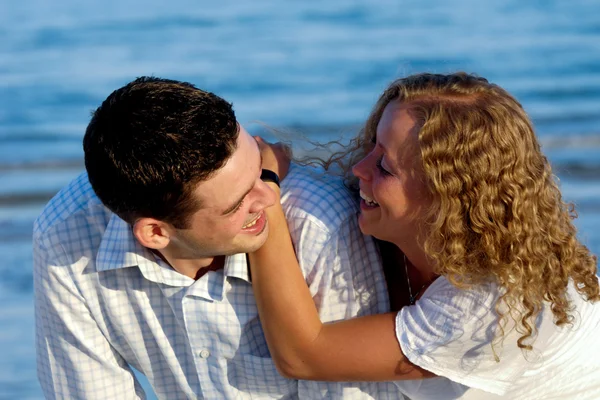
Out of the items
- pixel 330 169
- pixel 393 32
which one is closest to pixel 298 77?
pixel 393 32

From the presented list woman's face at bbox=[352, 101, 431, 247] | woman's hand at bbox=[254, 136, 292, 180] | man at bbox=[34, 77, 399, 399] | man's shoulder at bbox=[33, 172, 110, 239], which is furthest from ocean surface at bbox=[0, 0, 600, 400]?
woman's face at bbox=[352, 101, 431, 247]

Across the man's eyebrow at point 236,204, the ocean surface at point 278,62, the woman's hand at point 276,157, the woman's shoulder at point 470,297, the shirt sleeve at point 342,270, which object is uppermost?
the ocean surface at point 278,62

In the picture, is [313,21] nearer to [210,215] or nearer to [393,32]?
[393,32]

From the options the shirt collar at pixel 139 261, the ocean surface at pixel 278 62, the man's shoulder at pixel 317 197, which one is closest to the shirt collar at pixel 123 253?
the shirt collar at pixel 139 261

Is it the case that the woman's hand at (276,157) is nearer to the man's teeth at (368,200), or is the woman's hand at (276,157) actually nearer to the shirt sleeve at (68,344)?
the man's teeth at (368,200)

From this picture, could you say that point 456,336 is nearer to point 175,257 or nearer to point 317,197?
point 317,197

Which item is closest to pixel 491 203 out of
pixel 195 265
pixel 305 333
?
pixel 305 333

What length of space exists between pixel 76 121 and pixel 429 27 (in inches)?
202

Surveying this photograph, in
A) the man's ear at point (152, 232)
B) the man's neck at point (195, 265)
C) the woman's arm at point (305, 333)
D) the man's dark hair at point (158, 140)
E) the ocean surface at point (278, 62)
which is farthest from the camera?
the ocean surface at point (278, 62)

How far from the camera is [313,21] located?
472 inches

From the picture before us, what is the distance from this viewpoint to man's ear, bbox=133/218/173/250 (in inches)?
97.2

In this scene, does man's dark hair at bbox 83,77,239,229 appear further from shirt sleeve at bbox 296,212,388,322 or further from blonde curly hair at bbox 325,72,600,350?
blonde curly hair at bbox 325,72,600,350

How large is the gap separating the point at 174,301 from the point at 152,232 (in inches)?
12.2

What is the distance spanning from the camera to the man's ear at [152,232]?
2469 millimetres
